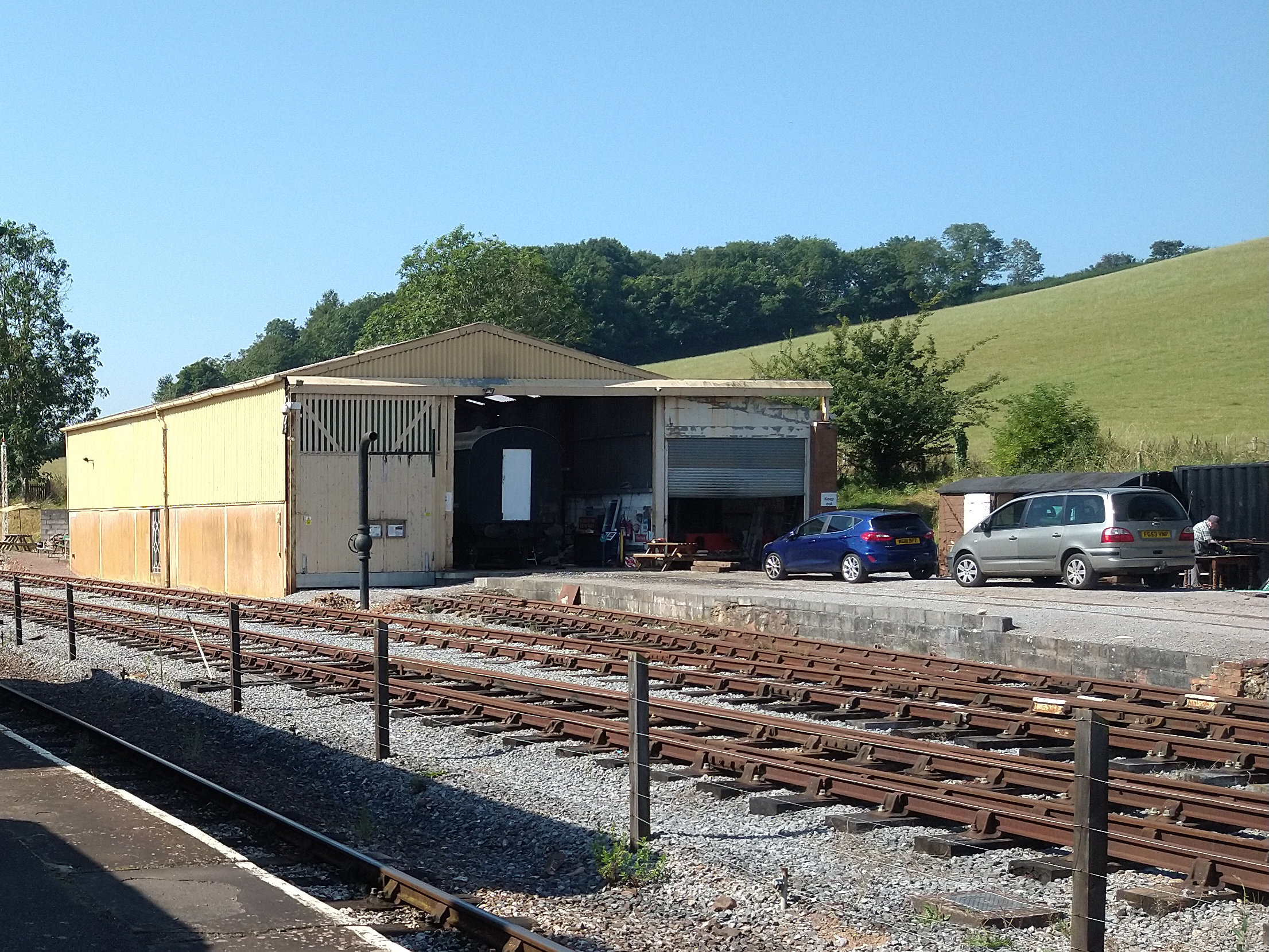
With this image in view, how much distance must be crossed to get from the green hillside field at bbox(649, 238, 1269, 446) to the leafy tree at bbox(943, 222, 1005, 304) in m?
22.1

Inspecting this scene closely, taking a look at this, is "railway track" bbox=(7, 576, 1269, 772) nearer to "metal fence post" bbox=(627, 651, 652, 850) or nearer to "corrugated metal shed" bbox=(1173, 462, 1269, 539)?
"metal fence post" bbox=(627, 651, 652, 850)

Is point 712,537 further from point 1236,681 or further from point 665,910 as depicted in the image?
point 665,910

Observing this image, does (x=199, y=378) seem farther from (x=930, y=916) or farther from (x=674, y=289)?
(x=930, y=916)

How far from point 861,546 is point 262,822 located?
19.2m

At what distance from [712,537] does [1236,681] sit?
23.3m

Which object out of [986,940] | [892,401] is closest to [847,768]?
[986,940]

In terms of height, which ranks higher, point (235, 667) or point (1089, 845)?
point (1089, 845)

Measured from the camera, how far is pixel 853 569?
2692 centimetres

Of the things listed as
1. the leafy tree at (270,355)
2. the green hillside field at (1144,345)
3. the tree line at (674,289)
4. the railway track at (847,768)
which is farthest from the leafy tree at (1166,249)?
the railway track at (847,768)

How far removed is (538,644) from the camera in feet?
61.5

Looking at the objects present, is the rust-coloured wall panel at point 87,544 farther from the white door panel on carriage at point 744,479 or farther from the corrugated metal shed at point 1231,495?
the corrugated metal shed at point 1231,495

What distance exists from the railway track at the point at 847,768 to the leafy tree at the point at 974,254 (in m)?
111

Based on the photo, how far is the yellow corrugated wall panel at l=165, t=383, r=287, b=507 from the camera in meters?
31.4

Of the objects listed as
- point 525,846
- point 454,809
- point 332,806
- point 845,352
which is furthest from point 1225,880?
point 845,352
